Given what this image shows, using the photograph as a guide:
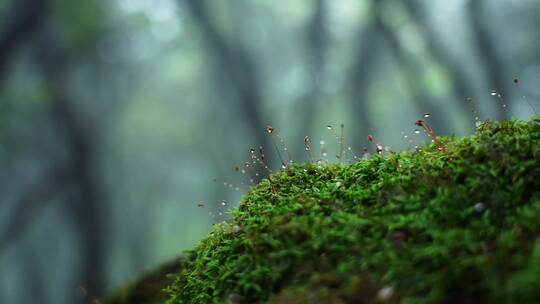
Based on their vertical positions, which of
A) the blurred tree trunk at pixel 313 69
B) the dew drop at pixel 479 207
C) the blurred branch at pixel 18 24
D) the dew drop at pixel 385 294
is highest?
the blurred branch at pixel 18 24

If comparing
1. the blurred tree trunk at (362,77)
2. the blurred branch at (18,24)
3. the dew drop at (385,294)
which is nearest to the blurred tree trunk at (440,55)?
the blurred tree trunk at (362,77)

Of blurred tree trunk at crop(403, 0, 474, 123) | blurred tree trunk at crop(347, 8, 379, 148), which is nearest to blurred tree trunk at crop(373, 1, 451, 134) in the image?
blurred tree trunk at crop(347, 8, 379, 148)

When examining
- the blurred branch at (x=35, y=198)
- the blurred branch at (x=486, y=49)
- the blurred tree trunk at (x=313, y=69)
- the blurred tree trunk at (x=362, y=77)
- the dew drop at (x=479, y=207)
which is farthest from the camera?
the blurred tree trunk at (x=313, y=69)

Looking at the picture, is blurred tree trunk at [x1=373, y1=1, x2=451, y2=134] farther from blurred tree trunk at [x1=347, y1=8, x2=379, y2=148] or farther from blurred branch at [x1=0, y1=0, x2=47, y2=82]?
blurred branch at [x1=0, y1=0, x2=47, y2=82]

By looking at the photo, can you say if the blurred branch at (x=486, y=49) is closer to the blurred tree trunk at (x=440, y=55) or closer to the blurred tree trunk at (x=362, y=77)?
the blurred tree trunk at (x=440, y=55)

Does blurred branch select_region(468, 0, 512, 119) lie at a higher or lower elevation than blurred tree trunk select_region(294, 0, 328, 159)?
lower
